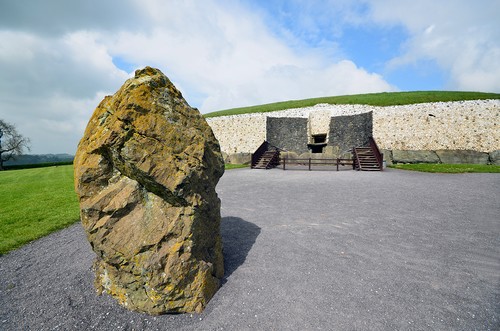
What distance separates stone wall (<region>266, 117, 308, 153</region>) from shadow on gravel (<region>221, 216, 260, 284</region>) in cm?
2243

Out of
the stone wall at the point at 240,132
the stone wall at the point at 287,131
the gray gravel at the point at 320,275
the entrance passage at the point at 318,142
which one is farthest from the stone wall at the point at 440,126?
the gray gravel at the point at 320,275

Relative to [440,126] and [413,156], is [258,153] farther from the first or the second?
[440,126]

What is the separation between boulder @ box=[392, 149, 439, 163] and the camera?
72.9 ft

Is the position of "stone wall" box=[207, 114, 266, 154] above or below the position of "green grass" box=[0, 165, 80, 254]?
above

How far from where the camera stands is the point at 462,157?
21.3 metres

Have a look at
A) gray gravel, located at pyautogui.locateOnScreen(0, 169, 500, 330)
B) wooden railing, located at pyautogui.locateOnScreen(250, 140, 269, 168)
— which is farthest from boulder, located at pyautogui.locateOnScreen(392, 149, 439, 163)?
gray gravel, located at pyautogui.locateOnScreen(0, 169, 500, 330)

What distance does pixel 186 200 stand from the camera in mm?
4000

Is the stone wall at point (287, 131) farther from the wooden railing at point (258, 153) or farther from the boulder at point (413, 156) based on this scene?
the boulder at point (413, 156)

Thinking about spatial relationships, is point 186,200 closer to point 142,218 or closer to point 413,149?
point 142,218

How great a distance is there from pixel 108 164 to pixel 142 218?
1.14 metres

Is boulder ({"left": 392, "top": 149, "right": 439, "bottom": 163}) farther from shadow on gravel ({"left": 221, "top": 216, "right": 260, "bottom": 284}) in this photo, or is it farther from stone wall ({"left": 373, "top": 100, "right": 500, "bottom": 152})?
shadow on gravel ({"left": 221, "top": 216, "right": 260, "bottom": 284})

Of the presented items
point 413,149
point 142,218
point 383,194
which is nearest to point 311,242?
point 142,218

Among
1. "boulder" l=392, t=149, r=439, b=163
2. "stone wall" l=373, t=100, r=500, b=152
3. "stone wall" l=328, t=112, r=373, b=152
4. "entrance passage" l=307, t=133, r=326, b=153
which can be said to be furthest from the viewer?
"entrance passage" l=307, t=133, r=326, b=153

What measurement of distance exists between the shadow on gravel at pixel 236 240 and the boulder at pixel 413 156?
2199 centimetres
